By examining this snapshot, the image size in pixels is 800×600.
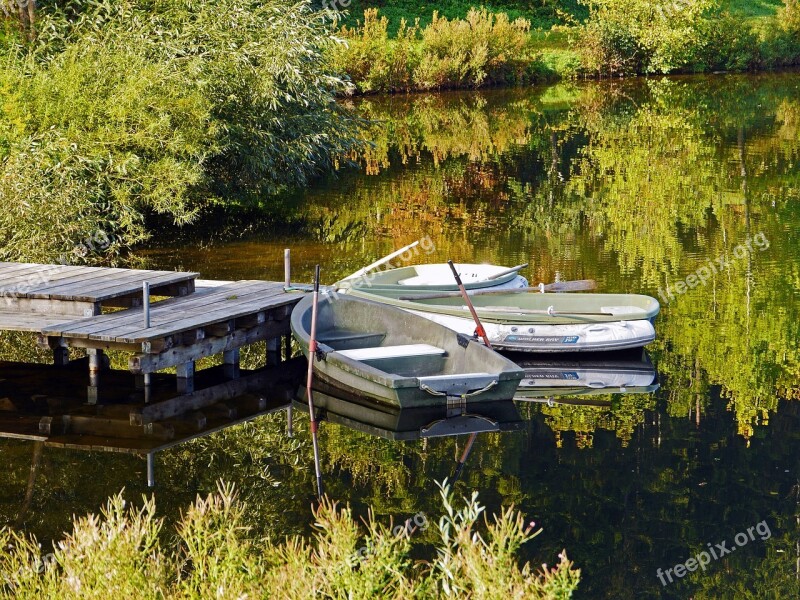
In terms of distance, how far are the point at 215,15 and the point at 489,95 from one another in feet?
81.3

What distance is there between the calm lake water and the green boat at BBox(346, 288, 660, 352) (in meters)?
0.58

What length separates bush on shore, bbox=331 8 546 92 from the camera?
43938mm

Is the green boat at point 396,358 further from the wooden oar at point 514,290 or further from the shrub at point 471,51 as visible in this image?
the shrub at point 471,51

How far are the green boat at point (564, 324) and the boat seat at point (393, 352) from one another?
41.1 inches

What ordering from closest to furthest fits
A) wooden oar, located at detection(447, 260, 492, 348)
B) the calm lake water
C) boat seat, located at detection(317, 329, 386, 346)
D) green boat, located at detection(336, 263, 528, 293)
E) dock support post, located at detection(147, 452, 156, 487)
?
1. the calm lake water
2. dock support post, located at detection(147, 452, 156, 487)
3. wooden oar, located at detection(447, 260, 492, 348)
4. boat seat, located at detection(317, 329, 386, 346)
5. green boat, located at detection(336, 263, 528, 293)

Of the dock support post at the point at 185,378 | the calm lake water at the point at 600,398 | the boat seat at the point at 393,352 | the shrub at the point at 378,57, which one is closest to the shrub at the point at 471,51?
the shrub at the point at 378,57

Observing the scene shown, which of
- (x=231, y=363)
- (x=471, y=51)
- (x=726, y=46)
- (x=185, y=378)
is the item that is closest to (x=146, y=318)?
(x=185, y=378)

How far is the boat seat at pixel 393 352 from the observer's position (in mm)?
12805

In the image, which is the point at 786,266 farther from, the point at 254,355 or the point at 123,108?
the point at 123,108

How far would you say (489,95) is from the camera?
→ 4531cm

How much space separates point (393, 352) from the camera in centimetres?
1290

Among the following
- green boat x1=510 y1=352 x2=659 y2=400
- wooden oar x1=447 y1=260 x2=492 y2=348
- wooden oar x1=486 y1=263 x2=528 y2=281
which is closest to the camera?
green boat x1=510 y1=352 x2=659 y2=400

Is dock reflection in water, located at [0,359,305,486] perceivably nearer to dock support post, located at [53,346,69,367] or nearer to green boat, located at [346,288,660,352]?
dock support post, located at [53,346,69,367]

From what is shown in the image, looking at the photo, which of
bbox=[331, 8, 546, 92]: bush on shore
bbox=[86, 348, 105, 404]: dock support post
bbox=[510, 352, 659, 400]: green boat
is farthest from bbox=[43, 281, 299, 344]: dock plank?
bbox=[331, 8, 546, 92]: bush on shore
